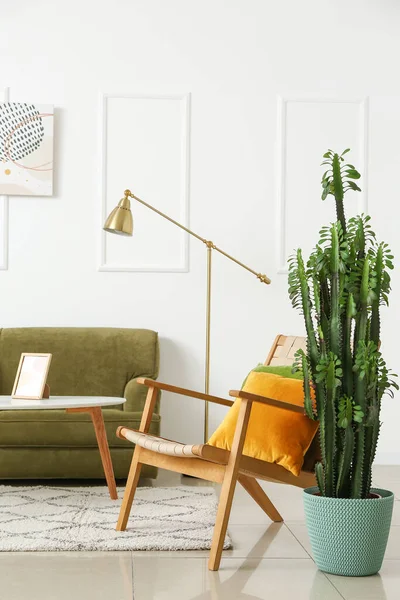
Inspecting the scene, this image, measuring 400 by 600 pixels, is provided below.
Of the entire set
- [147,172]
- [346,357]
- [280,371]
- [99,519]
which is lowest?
[99,519]

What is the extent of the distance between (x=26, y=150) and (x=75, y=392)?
59.7 inches

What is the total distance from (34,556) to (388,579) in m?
1.20

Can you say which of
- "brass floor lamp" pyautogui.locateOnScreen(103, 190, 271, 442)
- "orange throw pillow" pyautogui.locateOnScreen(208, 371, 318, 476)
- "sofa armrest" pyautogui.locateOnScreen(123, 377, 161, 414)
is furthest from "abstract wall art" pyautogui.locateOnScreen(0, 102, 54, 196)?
"orange throw pillow" pyautogui.locateOnScreen(208, 371, 318, 476)

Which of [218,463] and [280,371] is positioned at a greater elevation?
[280,371]

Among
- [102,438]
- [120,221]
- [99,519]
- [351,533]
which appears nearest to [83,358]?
[120,221]

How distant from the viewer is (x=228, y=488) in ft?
8.87

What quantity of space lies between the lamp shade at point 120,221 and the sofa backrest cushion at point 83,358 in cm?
68

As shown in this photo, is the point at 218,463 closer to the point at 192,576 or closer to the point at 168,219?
the point at 192,576

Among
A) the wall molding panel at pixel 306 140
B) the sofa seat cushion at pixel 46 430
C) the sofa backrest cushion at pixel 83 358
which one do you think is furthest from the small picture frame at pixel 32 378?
the wall molding panel at pixel 306 140

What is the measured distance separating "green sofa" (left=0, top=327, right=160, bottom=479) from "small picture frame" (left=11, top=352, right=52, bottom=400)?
15.1 inches

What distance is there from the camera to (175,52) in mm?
5023

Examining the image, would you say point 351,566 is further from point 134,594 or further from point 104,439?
point 104,439

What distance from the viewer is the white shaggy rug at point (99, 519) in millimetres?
2920

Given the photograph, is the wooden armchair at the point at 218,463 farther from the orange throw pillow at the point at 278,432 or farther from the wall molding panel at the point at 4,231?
the wall molding panel at the point at 4,231
